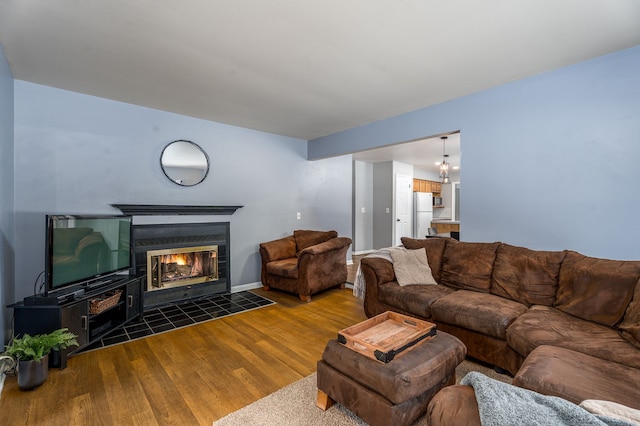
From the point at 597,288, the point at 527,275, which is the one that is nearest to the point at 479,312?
the point at 527,275

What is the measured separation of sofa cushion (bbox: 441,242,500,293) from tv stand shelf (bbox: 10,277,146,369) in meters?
3.34

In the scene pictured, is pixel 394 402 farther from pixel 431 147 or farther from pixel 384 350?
pixel 431 147

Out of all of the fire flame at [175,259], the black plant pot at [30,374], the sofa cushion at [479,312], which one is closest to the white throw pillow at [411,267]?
the sofa cushion at [479,312]

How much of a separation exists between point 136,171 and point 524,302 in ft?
14.4

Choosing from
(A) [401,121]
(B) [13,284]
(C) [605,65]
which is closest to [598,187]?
(C) [605,65]

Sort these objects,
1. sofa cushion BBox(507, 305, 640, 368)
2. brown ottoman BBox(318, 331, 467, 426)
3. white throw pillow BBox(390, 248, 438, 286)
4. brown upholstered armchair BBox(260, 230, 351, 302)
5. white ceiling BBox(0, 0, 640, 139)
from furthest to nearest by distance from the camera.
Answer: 1. brown upholstered armchair BBox(260, 230, 351, 302)
2. white throw pillow BBox(390, 248, 438, 286)
3. white ceiling BBox(0, 0, 640, 139)
4. sofa cushion BBox(507, 305, 640, 368)
5. brown ottoman BBox(318, 331, 467, 426)

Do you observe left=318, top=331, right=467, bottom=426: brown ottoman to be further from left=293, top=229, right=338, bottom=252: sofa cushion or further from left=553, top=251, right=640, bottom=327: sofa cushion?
left=293, top=229, right=338, bottom=252: sofa cushion

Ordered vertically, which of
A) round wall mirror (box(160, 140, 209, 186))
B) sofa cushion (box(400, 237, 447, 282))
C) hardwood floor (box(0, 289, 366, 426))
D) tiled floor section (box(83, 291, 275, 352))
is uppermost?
round wall mirror (box(160, 140, 209, 186))

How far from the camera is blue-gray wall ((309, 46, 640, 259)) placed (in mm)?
2389

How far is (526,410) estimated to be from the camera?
93cm

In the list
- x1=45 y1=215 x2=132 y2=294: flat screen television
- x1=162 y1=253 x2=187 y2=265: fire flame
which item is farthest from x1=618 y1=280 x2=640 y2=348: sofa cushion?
x1=162 y1=253 x2=187 y2=265: fire flame

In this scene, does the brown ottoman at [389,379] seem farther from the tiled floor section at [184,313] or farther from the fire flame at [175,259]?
the fire flame at [175,259]

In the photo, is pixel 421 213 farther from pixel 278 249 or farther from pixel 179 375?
pixel 179 375

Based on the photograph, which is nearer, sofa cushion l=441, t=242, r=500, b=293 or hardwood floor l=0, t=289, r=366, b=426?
hardwood floor l=0, t=289, r=366, b=426
